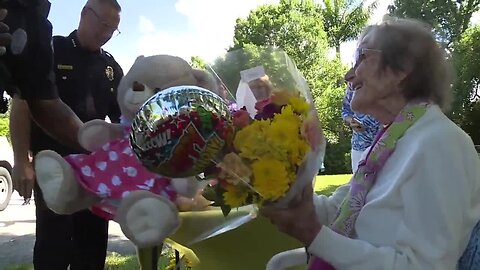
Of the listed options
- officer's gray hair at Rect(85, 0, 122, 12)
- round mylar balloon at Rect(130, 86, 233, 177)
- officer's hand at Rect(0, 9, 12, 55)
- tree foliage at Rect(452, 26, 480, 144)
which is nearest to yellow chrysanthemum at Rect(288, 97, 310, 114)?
round mylar balloon at Rect(130, 86, 233, 177)

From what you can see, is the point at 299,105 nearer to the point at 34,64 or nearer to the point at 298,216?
the point at 298,216

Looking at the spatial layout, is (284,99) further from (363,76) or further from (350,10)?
(350,10)

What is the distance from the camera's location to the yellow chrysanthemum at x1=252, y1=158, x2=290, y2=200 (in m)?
1.21

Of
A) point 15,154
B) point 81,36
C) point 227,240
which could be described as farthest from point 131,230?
point 81,36

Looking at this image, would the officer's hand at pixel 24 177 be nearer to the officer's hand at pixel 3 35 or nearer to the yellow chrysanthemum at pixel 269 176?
the officer's hand at pixel 3 35

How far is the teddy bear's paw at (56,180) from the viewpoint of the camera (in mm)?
1546

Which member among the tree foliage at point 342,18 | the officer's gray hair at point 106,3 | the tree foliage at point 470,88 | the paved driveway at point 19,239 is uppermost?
the tree foliage at point 342,18

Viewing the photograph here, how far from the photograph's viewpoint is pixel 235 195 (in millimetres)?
1251

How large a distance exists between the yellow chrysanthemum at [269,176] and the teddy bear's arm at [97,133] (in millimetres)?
676

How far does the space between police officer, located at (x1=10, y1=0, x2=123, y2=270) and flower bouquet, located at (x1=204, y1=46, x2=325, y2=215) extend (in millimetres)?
1338

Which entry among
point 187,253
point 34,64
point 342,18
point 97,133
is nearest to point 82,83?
point 34,64

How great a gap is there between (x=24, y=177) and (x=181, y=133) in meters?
1.47

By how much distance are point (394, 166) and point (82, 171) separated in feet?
2.60

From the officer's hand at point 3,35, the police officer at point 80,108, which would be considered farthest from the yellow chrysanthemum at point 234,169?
the police officer at point 80,108
